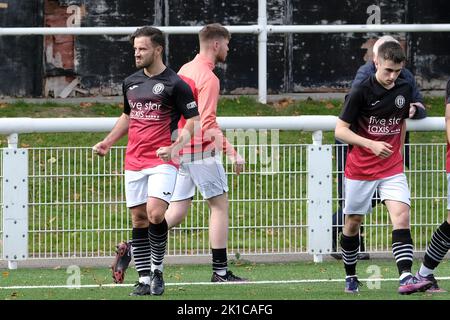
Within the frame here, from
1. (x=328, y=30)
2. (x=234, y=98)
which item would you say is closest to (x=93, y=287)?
(x=328, y=30)

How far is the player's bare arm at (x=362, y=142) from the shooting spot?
10.4 metres

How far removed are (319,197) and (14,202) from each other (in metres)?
2.78

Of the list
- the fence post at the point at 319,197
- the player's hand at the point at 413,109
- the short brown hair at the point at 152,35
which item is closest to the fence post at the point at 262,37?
the fence post at the point at 319,197

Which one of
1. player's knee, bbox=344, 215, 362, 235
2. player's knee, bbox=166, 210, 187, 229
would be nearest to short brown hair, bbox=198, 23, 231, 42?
player's knee, bbox=166, 210, 187, 229

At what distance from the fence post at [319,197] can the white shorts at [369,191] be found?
2.57 m

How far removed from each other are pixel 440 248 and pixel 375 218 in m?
2.84

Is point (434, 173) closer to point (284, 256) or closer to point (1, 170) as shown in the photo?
point (284, 256)

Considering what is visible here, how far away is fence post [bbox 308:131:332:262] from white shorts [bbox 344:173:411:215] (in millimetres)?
2568

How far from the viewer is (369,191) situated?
1087 centimetres

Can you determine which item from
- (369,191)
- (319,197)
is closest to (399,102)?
(369,191)

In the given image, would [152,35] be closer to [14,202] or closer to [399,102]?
[399,102]

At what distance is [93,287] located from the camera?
11.5m

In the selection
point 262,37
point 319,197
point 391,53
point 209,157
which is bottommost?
point 319,197

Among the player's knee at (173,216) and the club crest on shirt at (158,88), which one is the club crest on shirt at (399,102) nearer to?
the club crest on shirt at (158,88)
